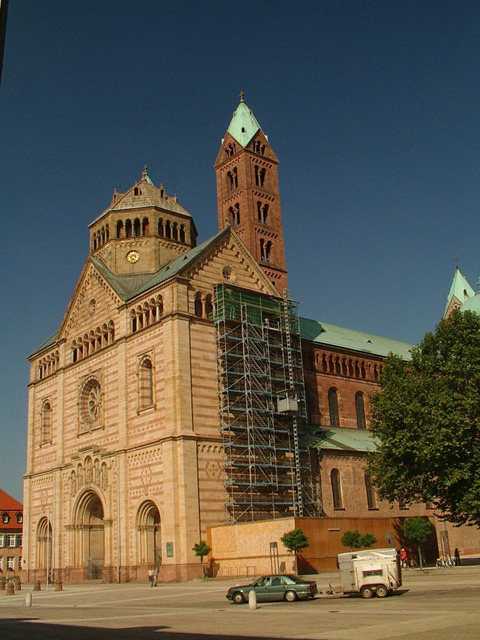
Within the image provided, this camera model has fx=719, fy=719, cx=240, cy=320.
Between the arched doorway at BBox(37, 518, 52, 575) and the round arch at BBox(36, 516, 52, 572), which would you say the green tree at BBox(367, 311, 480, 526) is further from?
the round arch at BBox(36, 516, 52, 572)

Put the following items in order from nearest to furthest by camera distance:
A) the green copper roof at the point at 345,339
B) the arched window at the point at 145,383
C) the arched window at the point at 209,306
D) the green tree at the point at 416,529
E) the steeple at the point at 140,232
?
the green tree at the point at 416,529, the arched window at the point at 145,383, the arched window at the point at 209,306, the steeple at the point at 140,232, the green copper roof at the point at 345,339

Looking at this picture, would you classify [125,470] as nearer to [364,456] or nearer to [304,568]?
[304,568]

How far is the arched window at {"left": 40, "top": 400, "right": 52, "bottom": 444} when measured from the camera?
214 ft

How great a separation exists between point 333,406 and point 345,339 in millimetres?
9518

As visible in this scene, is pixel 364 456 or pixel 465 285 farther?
pixel 465 285

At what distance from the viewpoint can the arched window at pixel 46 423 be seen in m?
65.4

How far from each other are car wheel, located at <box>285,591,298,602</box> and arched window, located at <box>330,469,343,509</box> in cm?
2739

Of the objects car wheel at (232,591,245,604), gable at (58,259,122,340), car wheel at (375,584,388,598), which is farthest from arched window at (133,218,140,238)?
car wheel at (375,584,388,598)

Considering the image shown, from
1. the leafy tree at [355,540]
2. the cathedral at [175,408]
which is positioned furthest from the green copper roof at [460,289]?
the leafy tree at [355,540]

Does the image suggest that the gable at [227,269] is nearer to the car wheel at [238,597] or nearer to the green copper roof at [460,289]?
the car wheel at [238,597]

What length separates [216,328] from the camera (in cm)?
5316

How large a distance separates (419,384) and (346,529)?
37.9 feet

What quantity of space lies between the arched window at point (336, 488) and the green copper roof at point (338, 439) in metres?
2.01

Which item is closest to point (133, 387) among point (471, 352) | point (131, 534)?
point (131, 534)
